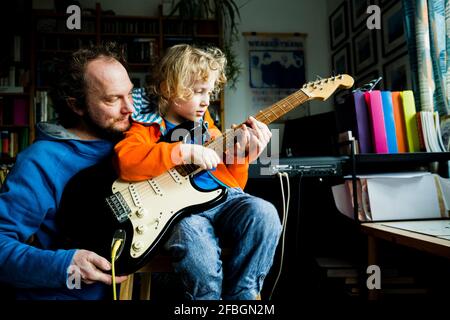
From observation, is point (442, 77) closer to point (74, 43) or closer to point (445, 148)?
point (445, 148)

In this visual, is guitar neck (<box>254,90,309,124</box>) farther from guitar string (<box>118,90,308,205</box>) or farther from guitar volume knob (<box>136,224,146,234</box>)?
guitar volume knob (<box>136,224,146,234</box>)

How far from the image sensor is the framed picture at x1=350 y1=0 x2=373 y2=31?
2.31 m

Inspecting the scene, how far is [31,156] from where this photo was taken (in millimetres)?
803

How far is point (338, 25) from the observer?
9.25 ft

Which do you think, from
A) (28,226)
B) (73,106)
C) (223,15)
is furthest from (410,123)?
(223,15)

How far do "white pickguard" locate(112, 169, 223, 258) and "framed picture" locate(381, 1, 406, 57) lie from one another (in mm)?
1768

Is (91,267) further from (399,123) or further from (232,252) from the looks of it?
(399,123)

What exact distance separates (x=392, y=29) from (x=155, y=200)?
6.45 ft

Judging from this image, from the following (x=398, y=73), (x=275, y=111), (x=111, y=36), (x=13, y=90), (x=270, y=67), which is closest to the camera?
(x=275, y=111)

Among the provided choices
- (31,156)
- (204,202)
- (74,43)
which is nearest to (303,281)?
(204,202)

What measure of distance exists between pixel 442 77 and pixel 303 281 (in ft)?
3.55

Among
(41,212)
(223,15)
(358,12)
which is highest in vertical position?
(223,15)

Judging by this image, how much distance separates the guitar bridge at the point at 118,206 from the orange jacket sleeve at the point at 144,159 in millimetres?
50

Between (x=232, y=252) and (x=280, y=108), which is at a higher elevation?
(x=280, y=108)
